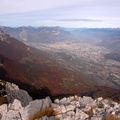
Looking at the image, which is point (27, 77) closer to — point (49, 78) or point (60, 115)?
point (49, 78)

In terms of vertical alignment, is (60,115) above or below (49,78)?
above

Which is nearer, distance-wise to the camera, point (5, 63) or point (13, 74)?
point (13, 74)

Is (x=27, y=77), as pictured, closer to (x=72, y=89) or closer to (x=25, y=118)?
(x=72, y=89)

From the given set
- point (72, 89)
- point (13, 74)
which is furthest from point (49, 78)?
point (13, 74)


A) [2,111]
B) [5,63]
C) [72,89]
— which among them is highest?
[2,111]

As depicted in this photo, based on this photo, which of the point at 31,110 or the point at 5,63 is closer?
the point at 31,110

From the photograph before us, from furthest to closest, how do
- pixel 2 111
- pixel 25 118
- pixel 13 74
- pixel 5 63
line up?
1. pixel 5 63
2. pixel 13 74
3. pixel 2 111
4. pixel 25 118

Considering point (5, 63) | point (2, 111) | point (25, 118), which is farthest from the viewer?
point (5, 63)

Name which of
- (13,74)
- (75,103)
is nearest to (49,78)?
(13,74)

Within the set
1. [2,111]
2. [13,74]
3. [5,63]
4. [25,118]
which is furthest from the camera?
[5,63]
